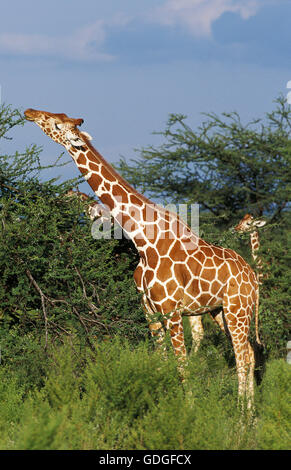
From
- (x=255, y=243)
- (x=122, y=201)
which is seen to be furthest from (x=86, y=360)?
(x=255, y=243)

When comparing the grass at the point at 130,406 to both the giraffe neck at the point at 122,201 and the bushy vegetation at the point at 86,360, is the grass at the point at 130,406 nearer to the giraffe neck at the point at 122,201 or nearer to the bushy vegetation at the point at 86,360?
the bushy vegetation at the point at 86,360

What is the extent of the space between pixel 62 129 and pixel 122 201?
1.07 m

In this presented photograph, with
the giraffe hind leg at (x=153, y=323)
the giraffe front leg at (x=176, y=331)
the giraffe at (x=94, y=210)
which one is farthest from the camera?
the giraffe at (x=94, y=210)

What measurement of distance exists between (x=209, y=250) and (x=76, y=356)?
6.65ft

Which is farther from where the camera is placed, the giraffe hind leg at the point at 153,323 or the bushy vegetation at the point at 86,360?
the giraffe hind leg at the point at 153,323

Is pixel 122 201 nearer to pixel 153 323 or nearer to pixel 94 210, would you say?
pixel 94 210

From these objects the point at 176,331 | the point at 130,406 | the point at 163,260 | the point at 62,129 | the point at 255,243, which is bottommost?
the point at 130,406

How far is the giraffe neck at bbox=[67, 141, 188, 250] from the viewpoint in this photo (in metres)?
7.41

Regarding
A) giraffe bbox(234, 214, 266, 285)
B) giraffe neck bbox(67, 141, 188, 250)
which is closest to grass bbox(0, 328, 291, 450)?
giraffe neck bbox(67, 141, 188, 250)

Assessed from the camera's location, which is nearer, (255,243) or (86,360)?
(86,360)

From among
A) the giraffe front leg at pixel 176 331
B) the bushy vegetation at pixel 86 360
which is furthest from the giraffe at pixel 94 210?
the giraffe front leg at pixel 176 331

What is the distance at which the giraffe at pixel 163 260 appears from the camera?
7215mm

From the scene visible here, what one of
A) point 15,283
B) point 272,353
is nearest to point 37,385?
point 15,283

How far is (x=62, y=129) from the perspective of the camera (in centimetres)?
742
